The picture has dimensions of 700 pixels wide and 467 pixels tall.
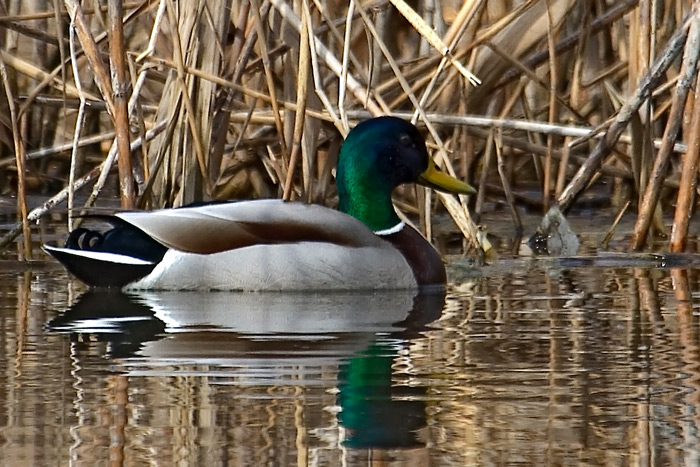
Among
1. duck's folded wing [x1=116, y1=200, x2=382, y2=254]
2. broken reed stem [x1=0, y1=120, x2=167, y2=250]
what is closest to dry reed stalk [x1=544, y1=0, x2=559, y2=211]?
duck's folded wing [x1=116, y1=200, x2=382, y2=254]

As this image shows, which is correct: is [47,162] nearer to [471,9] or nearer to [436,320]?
[471,9]

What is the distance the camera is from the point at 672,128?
658 centimetres

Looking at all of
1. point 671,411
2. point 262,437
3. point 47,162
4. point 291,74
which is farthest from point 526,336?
point 47,162

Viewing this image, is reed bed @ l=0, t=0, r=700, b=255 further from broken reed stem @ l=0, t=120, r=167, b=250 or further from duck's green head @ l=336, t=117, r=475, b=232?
duck's green head @ l=336, t=117, r=475, b=232

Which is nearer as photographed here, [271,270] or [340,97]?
[340,97]

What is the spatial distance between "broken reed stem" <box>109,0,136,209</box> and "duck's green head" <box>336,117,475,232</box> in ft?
3.32

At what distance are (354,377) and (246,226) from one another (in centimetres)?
232

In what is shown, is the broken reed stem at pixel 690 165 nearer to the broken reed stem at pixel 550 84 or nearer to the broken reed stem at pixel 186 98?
the broken reed stem at pixel 550 84

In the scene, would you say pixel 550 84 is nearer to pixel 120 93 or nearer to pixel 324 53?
pixel 324 53

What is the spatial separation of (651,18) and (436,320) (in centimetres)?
215

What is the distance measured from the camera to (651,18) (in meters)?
6.91

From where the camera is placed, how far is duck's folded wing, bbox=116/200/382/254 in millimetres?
6262

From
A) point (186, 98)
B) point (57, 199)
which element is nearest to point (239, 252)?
point (186, 98)

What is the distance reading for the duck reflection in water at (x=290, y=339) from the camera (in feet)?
12.0
